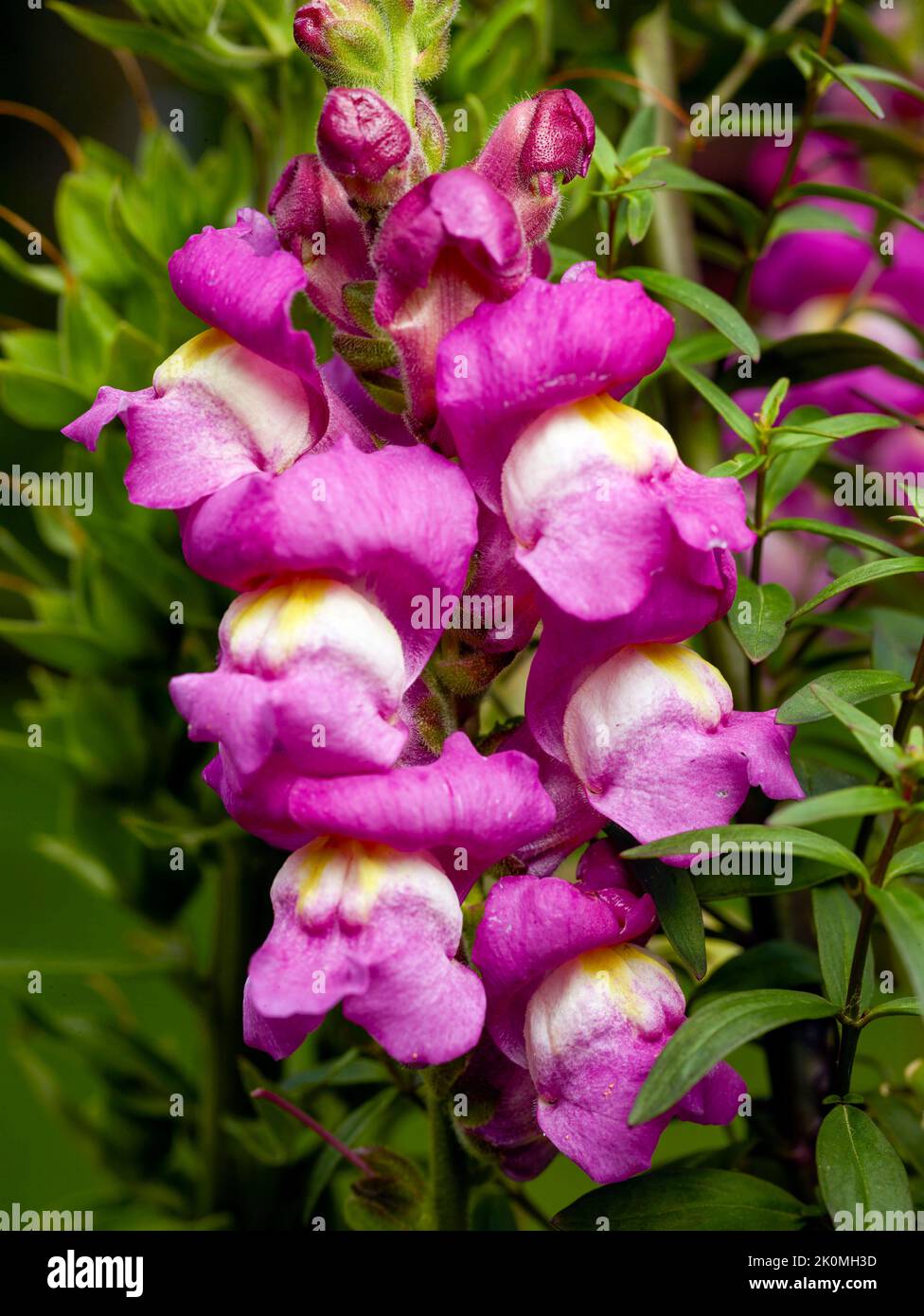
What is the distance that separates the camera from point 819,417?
69 cm

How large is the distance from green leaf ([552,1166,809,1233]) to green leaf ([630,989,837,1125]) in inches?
3.7

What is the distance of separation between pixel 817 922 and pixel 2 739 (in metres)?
0.54

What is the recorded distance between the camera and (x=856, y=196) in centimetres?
65

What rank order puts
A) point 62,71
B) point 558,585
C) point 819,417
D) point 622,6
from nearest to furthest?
point 558,585 < point 819,417 < point 622,6 < point 62,71

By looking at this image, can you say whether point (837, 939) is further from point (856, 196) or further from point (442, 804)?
point (856, 196)

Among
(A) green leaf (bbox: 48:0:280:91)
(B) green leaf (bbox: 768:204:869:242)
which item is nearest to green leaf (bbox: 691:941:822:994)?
(B) green leaf (bbox: 768:204:869:242)

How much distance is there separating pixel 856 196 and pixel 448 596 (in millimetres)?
316

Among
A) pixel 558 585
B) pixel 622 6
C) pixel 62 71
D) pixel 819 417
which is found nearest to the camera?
pixel 558 585

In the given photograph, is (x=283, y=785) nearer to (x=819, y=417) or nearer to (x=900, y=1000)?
(x=900, y=1000)

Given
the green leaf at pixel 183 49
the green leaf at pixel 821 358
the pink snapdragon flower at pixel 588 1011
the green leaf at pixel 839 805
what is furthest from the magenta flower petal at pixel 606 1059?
the green leaf at pixel 183 49

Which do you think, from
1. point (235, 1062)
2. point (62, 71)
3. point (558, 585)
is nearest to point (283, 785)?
point (558, 585)

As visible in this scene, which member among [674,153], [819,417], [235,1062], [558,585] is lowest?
[235,1062]

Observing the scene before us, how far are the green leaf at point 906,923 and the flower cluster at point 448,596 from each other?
0.20 ft
